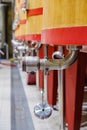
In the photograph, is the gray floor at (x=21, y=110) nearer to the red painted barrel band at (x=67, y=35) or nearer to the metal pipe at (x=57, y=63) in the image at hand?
the metal pipe at (x=57, y=63)

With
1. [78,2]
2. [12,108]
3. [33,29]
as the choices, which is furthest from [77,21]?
[12,108]

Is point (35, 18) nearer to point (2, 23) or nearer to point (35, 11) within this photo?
point (35, 11)

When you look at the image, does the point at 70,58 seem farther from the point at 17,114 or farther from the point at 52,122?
the point at 17,114

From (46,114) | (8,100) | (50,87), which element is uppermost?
(46,114)

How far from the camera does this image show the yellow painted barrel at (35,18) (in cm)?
161

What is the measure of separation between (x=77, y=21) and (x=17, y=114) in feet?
6.09

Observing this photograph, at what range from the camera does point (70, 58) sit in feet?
3.45

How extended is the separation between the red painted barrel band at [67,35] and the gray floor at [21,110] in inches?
52.2

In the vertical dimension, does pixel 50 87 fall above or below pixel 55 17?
below

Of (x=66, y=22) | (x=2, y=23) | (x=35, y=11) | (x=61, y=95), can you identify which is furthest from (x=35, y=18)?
(x=2, y=23)

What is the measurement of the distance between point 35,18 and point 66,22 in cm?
93

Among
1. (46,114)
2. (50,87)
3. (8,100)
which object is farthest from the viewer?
(8,100)

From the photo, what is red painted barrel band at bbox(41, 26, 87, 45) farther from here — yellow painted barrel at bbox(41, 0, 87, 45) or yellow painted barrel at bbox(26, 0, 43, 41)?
yellow painted barrel at bbox(26, 0, 43, 41)

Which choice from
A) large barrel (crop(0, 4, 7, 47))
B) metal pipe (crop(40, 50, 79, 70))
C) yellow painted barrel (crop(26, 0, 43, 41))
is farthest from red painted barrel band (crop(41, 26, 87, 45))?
large barrel (crop(0, 4, 7, 47))
